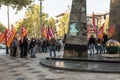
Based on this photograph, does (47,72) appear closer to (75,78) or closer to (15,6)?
(75,78)

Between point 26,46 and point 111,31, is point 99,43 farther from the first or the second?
point 26,46

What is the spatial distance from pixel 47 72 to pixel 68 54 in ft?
20.9

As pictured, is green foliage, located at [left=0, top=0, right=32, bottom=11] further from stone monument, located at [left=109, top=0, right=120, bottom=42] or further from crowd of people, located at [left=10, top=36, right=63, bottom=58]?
stone monument, located at [left=109, top=0, right=120, bottom=42]

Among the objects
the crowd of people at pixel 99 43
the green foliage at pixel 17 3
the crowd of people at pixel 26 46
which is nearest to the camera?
the crowd of people at pixel 26 46

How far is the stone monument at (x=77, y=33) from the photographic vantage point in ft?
75.7

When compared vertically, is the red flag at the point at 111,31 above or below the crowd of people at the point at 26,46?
above

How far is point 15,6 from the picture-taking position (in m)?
32.6

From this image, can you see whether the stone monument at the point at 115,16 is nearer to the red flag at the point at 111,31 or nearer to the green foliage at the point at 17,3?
the red flag at the point at 111,31

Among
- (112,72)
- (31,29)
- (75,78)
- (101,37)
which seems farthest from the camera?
(31,29)

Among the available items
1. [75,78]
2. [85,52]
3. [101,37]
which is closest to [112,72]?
[75,78]

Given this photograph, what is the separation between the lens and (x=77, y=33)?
2320cm

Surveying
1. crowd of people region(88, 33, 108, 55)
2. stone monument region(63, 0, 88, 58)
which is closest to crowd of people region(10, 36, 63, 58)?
stone monument region(63, 0, 88, 58)

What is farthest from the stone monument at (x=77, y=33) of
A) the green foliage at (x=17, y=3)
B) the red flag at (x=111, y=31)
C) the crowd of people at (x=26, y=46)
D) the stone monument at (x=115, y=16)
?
the green foliage at (x=17, y=3)

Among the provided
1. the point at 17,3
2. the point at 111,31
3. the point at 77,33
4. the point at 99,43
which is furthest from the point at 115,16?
the point at 17,3
